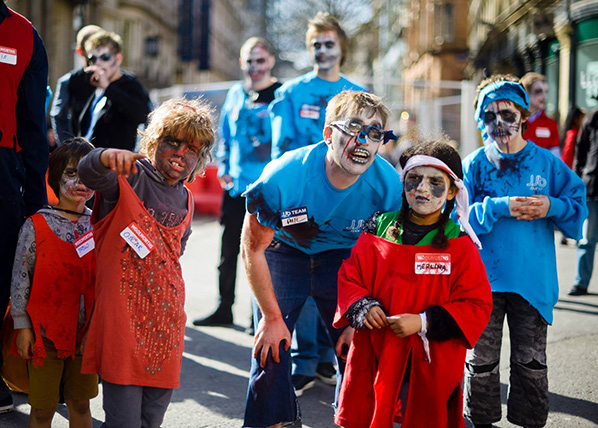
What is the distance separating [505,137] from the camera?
374cm

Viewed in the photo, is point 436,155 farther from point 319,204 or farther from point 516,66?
point 516,66

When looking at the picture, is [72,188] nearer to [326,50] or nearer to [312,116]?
[312,116]

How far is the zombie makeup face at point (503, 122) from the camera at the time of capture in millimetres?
3746

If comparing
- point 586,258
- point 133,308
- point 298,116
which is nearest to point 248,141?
point 298,116

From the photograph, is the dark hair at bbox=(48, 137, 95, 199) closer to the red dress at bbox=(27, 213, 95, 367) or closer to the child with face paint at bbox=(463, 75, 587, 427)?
the red dress at bbox=(27, 213, 95, 367)

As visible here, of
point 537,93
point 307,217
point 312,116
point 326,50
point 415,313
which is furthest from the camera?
point 537,93

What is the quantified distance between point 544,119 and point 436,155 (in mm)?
4865

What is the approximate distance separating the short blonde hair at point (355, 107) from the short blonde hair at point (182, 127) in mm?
583

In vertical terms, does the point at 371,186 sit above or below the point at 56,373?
above

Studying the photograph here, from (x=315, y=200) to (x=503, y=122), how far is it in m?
1.19

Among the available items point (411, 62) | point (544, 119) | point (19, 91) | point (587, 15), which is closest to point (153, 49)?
point (411, 62)

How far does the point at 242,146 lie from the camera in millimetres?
5949

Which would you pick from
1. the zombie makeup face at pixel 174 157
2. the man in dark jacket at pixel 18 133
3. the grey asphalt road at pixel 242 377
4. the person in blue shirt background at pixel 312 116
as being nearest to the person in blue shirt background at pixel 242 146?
the grey asphalt road at pixel 242 377

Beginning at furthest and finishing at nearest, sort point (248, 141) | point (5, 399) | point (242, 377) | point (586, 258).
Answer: point (586, 258)
point (248, 141)
point (242, 377)
point (5, 399)
